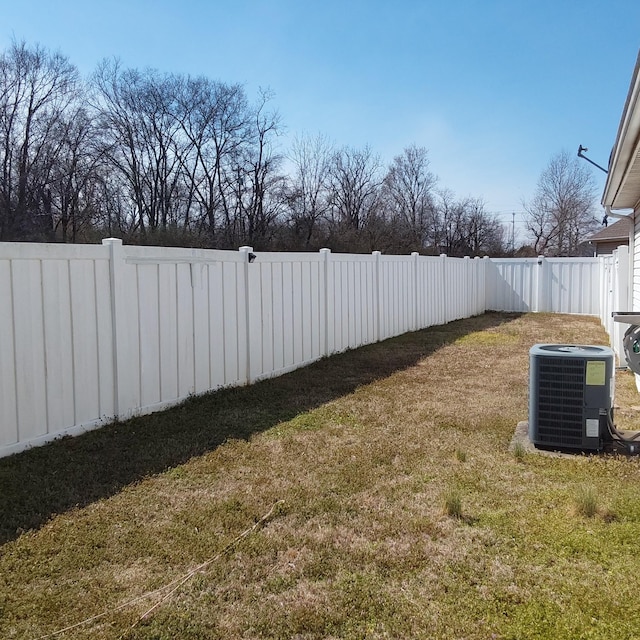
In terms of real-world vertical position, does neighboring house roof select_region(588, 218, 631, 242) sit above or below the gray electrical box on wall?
above

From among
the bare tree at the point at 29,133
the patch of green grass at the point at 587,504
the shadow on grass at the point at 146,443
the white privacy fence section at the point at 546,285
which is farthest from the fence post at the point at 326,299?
the bare tree at the point at 29,133

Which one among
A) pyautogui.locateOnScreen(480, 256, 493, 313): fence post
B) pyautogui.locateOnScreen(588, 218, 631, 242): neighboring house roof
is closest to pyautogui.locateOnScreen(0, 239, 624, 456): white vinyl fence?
pyautogui.locateOnScreen(480, 256, 493, 313): fence post

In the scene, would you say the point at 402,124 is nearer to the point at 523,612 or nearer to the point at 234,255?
the point at 234,255

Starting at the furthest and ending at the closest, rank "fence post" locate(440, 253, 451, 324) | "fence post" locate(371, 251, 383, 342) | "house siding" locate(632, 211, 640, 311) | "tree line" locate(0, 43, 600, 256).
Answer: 1. "tree line" locate(0, 43, 600, 256)
2. "fence post" locate(440, 253, 451, 324)
3. "fence post" locate(371, 251, 383, 342)
4. "house siding" locate(632, 211, 640, 311)

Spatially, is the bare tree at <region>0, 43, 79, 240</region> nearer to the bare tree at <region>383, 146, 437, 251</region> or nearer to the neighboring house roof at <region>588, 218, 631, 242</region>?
the bare tree at <region>383, 146, 437, 251</region>

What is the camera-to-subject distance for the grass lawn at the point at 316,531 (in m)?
2.07

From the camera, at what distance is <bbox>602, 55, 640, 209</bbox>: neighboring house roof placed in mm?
3145

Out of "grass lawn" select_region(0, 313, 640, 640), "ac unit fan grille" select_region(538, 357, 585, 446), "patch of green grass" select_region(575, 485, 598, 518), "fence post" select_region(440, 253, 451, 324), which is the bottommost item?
"grass lawn" select_region(0, 313, 640, 640)

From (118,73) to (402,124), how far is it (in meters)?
14.2

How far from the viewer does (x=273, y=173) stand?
26.7m

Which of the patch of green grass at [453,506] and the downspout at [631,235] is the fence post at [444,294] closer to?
the downspout at [631,235]

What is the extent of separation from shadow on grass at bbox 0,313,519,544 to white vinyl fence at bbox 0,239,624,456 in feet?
0.63

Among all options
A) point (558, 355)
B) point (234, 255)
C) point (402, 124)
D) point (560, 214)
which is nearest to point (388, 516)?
point (558, 355)

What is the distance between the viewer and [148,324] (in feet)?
15.4
